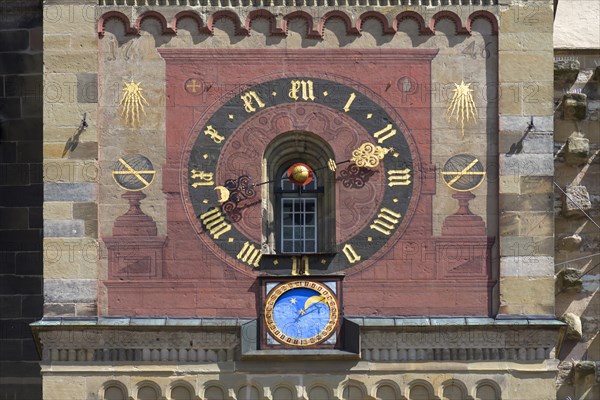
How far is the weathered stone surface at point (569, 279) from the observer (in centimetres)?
3300

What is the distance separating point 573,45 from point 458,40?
3.48 metres

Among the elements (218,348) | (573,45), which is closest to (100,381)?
(218,348)

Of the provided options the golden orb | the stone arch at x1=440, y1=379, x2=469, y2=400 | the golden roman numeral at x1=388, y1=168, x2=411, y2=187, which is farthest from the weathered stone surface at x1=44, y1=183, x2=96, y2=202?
the stone arch at x1=440, y1=379, x2=469, y2=400

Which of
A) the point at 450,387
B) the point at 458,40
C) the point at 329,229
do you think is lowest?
the point at 450,387

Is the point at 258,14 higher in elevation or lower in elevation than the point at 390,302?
higher

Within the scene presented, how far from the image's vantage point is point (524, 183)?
3147 cm

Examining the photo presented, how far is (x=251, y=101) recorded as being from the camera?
31656 millimetres

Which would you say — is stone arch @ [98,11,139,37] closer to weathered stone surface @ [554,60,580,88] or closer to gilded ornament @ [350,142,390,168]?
gilded ornament @ [350,142,390,168]

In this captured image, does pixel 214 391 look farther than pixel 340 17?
No

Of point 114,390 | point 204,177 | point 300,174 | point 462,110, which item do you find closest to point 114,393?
point 114,390

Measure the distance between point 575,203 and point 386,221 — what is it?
3.46 m

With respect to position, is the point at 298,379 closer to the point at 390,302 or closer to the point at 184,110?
the point at 390,302

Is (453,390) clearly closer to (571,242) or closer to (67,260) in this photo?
(571,242)

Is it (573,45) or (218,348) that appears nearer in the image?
(218,348)
